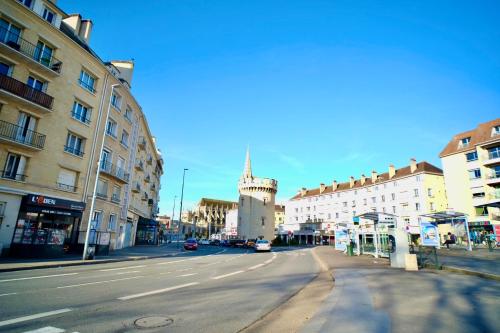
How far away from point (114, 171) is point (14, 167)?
8904 mm

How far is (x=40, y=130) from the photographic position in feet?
67.2

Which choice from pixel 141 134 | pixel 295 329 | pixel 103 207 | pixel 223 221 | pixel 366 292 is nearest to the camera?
pixel 295 329

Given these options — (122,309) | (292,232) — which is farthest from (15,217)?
(292,232)

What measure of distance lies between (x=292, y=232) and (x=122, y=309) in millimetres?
80609

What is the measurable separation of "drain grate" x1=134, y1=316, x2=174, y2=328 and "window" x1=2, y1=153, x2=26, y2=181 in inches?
732

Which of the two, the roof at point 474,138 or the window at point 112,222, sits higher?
the roof at point 474,138

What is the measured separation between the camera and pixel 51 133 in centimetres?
2116

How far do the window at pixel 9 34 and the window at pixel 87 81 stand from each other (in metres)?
5.02

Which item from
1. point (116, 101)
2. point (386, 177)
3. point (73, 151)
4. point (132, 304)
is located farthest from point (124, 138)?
point (386, 177)

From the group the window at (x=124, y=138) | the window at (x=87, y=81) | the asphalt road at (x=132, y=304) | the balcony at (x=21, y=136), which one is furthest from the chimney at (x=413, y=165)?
the balcony at (x=21, y=136)

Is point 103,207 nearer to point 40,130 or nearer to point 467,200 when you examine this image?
point 40,130

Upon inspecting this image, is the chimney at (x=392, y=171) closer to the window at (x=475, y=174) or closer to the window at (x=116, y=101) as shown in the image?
the window at (x=475, y=174)

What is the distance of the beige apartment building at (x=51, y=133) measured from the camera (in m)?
18.5

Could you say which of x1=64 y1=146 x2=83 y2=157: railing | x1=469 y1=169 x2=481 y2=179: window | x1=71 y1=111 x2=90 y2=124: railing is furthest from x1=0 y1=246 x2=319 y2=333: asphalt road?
x1=469 y1=169 x2=481 y2=179: window
